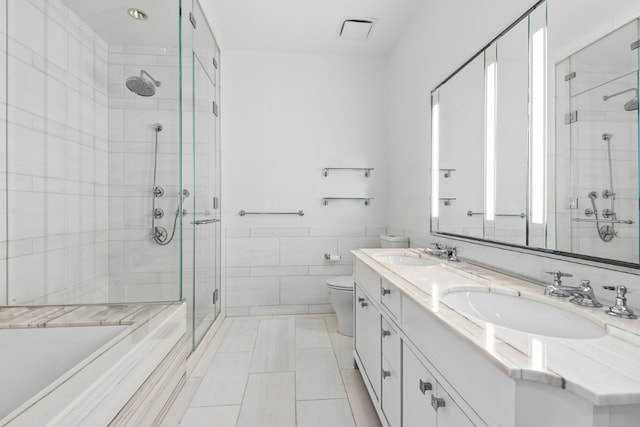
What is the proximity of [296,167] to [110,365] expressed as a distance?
2.34 metres

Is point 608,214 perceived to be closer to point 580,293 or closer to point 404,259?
point 580,293

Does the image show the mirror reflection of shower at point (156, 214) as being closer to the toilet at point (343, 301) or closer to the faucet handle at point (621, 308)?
the toilet at point (343, 301)

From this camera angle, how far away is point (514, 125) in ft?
4.49

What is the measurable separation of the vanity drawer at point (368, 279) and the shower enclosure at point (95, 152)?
3.52ft

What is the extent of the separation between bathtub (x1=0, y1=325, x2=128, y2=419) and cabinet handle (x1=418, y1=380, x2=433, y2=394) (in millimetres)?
1099

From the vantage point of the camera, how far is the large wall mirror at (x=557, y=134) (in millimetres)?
899

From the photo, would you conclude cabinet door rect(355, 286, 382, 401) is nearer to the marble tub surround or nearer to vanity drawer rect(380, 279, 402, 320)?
vanity drawer rect(380, 279, 402, 320)

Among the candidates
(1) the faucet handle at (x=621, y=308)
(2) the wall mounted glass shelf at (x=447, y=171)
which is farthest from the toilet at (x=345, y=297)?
(1) the faucet handle at (x=621, y=308)

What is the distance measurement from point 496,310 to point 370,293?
0.66m

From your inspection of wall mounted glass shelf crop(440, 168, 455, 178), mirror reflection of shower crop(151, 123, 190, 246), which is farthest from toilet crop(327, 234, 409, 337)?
mirror reflection of shower crop(151, 123, 190, 246)

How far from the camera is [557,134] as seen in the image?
3.67 ft

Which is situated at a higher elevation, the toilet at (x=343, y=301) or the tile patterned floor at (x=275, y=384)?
the toilet at (x=343, y=301)

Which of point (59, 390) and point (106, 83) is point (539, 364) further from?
point (106, 83)

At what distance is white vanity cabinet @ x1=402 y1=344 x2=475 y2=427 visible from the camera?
807 millimetres
